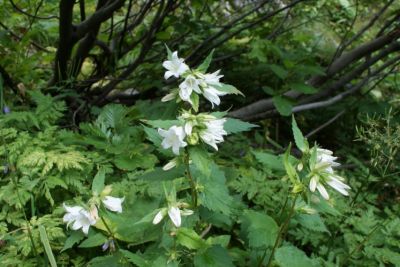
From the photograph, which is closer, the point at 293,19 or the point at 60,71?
the point at 60,71

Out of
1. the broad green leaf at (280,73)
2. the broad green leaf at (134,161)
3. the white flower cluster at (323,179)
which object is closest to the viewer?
the white flower cluster at (323,179)

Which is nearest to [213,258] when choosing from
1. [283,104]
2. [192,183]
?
[192,183]

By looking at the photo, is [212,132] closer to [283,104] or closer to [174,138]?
[174,138]

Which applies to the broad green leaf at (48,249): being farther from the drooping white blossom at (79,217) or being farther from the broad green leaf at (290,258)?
the broad green leaf at (290,258)

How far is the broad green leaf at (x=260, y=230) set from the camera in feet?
Answer: 5.23

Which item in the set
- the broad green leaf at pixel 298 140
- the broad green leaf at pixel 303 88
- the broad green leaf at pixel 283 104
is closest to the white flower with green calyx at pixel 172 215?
the broad green leaf at pixel 298 140

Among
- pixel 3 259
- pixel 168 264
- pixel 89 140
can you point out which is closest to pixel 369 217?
pixel 168 264

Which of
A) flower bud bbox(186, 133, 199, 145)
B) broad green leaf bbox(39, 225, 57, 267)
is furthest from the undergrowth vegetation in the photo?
broad green leaf bbox(39, 225, 57, 267)

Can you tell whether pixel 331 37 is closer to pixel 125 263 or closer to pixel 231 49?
pixel 231 49

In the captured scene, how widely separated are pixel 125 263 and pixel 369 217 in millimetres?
1524

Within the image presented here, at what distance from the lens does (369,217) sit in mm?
2420

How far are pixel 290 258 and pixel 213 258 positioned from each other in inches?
12.4

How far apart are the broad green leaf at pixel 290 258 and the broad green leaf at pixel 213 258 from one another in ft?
0.68

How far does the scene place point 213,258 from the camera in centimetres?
151
